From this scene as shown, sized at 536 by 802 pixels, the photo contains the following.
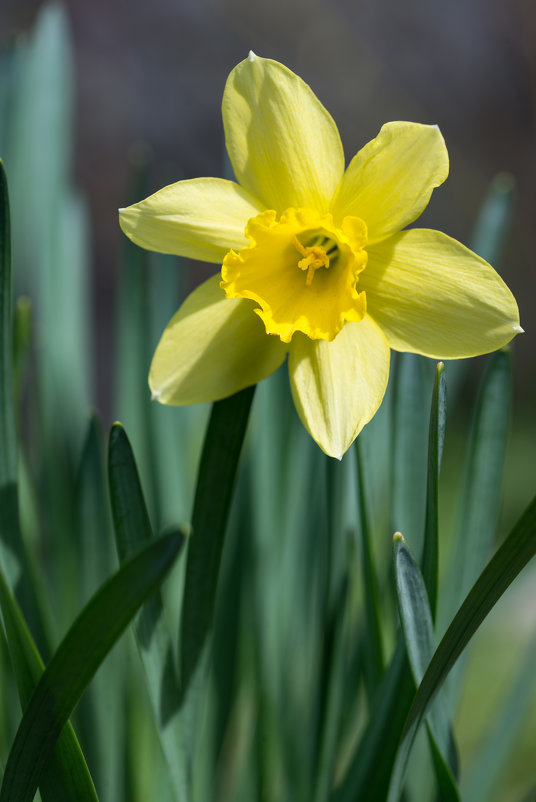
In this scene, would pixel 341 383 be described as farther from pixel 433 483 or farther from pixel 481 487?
pixel 481 487

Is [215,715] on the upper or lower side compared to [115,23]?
lower

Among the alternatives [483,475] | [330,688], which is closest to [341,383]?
[483,475]

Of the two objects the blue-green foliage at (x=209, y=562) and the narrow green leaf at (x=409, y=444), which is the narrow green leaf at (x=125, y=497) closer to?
the blue-green foliage at (x=209, y=562)

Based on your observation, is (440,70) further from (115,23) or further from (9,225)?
(9,225)

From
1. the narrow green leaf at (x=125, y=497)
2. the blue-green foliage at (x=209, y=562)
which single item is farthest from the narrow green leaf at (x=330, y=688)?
the narrow green leaf at (x=125, y=497)

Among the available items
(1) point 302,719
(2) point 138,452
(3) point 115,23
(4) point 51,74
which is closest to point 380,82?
(3) point 115,23
